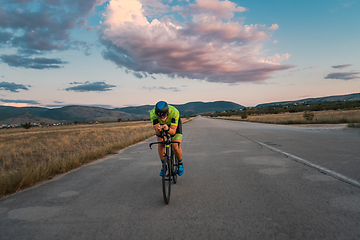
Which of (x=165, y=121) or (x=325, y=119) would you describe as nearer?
(x=165, y=121)

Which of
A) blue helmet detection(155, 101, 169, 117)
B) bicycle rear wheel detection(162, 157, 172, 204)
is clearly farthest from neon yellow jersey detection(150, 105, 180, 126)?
bicycle rear wheel detection(162, 157, 172, 204)

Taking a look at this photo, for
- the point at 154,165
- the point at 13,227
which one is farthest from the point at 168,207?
the point at 154,165

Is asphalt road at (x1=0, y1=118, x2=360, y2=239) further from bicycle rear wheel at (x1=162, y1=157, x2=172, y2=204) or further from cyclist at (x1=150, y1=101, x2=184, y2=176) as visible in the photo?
cyclist at (x1=150, y1=101, x2=184, y2=176)

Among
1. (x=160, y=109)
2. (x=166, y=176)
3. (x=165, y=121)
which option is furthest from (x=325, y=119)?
(x=160, y=109)

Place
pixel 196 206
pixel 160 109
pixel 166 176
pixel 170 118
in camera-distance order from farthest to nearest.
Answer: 1. pixel 170 118
2. pixel 166 176
3. pixel 160 109
4. pixel 196 206

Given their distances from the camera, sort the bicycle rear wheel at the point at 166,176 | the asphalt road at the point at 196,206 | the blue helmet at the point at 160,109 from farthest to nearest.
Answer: the blue helmet at the point at 160,109, the bicycle rear wheel at the point at 166,176, the asphalt road at the point at 196,206

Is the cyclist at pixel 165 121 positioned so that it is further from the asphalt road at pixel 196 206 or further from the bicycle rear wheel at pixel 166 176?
the asphalt road at pixel 196 206

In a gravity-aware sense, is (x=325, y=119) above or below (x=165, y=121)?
below

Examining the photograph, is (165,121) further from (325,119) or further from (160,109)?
(325,119)

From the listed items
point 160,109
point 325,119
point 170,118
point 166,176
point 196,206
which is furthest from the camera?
point 325,119

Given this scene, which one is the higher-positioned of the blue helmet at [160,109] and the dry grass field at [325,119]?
the blue helmet at [160,109]

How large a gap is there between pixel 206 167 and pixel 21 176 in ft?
16.5

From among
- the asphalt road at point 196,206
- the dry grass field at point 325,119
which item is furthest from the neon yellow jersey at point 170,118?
the dry grass field at point 325,119

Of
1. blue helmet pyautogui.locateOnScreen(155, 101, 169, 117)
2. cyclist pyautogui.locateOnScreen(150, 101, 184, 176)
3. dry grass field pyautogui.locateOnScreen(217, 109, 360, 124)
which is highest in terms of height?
blue helmet pyautogui.locateOnScreen(155, 101, 169, 117)
